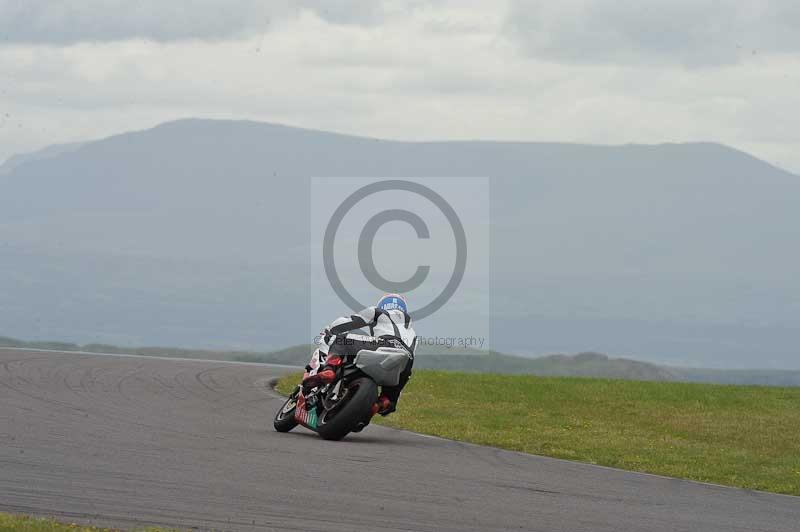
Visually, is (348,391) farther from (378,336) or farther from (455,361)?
(455,361)

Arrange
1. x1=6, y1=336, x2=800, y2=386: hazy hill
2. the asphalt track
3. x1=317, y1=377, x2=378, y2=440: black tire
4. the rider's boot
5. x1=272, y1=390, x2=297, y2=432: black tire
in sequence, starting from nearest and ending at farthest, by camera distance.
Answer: the asphalt track < x1=317, y1=377, x2=378, y2=440: black tire < the rider's boot < x1=272, y1=390, x2=297, y2=432: black tire < x1=6, y1=336, x2=800, y2=386: hazy hill

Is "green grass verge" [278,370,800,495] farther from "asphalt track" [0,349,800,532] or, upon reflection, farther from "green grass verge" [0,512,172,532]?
"green grass verge" [0,512,172,532]

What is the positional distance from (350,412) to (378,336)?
38.2 inches

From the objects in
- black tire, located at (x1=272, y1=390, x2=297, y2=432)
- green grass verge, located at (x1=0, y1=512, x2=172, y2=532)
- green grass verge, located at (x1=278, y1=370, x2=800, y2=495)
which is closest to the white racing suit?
black tire, located at (x1=272, y1=390, x2=297, y2=432)

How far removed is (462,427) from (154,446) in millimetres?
6083

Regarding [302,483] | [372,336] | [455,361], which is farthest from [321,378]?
[455,361]

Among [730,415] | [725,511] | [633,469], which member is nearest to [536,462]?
[633,469]

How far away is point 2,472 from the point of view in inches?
421

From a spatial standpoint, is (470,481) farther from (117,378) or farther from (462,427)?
(117,378)

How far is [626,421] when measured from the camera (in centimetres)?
2077

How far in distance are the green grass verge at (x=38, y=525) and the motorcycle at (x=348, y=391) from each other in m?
5.78

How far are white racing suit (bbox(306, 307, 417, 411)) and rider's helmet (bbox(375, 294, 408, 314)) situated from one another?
48 millimetres

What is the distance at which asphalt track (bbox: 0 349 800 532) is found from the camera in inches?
370

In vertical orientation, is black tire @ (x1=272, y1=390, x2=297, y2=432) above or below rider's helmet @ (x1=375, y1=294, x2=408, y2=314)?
below
